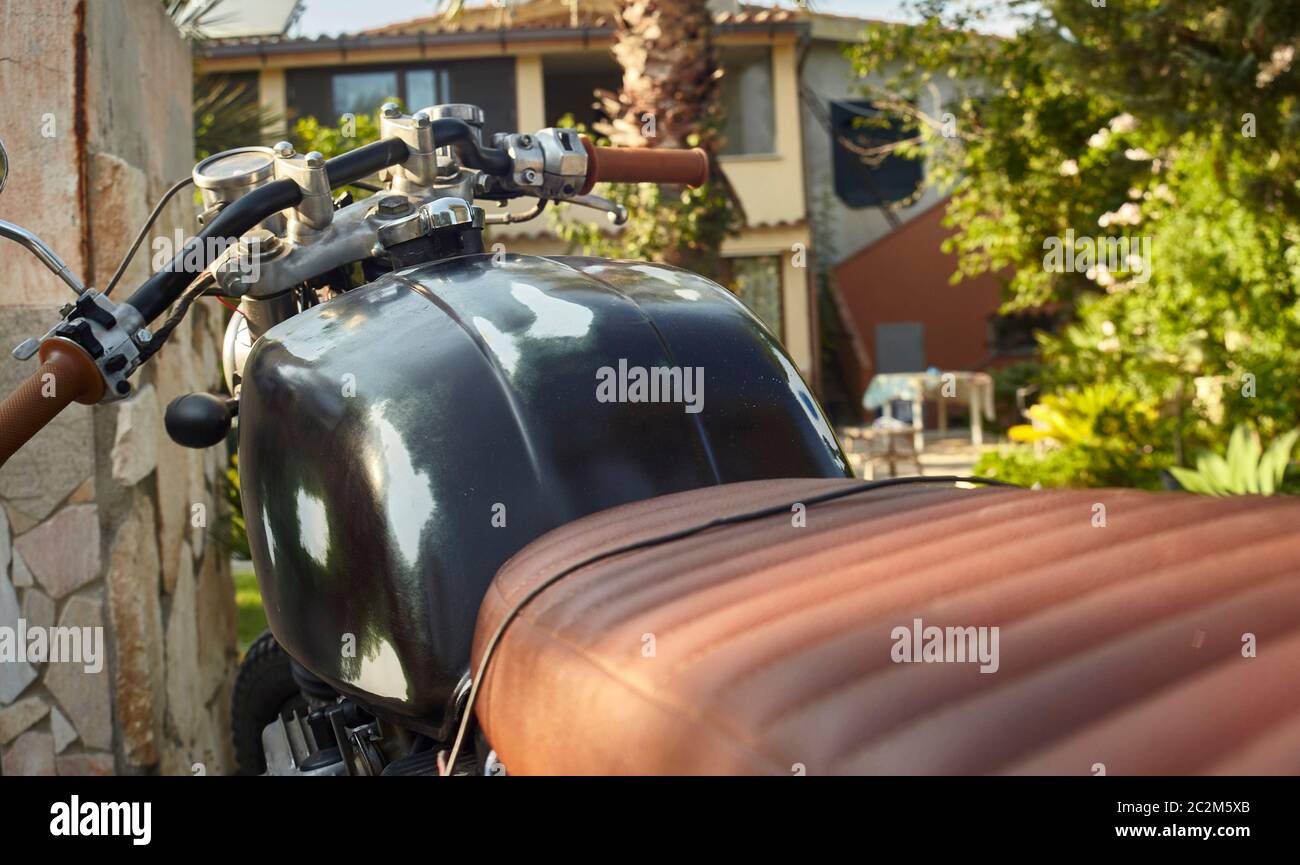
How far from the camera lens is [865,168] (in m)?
19.0

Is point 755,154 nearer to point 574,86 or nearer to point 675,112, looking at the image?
point 574,86

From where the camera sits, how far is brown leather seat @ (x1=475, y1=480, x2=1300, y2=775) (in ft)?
2.37

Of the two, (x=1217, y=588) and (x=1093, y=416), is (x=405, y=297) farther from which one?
(x=1093, y=416)

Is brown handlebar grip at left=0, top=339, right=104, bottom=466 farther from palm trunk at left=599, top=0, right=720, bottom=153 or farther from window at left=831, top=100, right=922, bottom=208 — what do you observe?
window at left=831, top=100, right=922, bottom=208

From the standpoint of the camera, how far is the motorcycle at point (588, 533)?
2.57 ft

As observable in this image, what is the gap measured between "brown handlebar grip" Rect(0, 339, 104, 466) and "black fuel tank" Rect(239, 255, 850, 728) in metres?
0.20

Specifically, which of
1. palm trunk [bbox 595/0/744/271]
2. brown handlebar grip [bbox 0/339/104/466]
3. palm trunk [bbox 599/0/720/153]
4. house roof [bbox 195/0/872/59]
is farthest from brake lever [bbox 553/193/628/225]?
house roof [bbox 195/0/872/59]

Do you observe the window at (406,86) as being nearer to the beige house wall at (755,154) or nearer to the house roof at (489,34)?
the beige house wall at (755,154)

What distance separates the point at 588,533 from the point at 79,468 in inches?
76.0

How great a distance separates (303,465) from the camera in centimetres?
148

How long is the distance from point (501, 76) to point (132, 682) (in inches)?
563

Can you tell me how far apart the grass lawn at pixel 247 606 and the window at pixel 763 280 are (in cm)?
1060

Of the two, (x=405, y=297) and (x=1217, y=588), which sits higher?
(x=405, y=297)
